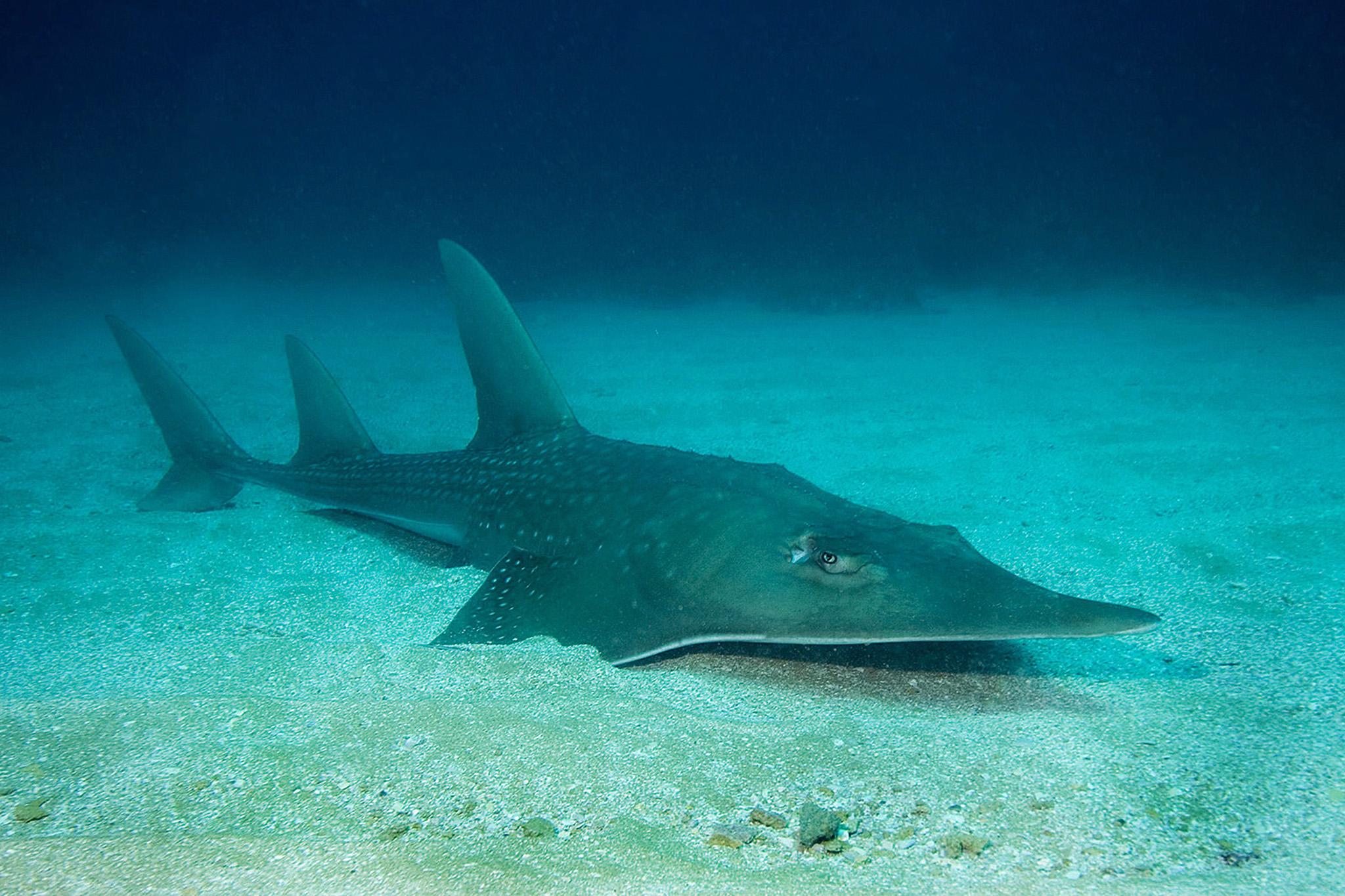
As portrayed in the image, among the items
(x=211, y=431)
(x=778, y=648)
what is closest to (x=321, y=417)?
(x=211, y=431)

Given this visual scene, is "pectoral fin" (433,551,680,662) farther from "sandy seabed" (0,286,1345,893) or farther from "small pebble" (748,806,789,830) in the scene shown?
"small pebble" (748,806,789,830)

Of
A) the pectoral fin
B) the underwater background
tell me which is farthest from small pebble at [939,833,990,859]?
the pectoral fin

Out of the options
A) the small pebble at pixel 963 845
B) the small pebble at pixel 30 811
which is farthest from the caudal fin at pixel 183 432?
the small pebble at pixel 963 845

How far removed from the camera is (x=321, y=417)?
4.85 m

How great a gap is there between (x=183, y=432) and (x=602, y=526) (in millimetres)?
3827

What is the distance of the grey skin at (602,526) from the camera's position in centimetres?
211

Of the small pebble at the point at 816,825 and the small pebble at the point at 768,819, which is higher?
the small pebble at the point at 816,825

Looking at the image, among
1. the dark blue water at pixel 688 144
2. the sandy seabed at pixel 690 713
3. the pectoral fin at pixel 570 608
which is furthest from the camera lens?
the dark blue water at pixel 688 144

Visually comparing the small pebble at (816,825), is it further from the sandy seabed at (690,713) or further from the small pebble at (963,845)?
the small pebble at (963,845)

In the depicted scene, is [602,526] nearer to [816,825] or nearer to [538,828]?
[538,828]

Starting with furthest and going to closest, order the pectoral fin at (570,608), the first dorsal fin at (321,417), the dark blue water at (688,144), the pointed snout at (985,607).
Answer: the dark blue water at (688,144) < the first dorsal fin at (321,417) < the pectoral fin at (570,608) < the pointed snout at (985,607)

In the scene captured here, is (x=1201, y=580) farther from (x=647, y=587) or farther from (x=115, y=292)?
(x=115, y=292)

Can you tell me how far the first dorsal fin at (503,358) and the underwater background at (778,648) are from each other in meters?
1.00

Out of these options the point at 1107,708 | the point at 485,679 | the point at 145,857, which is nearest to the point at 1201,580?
the point at 1107,708
